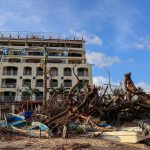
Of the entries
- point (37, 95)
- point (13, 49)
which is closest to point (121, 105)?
point (37, 95)

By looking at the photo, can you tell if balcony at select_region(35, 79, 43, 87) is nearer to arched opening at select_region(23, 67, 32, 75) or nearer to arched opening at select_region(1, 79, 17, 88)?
arched opening at select_region(23, 67, 32, 75)

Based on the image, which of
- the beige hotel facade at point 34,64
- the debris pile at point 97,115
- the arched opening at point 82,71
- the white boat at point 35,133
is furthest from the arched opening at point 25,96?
the white boat at point 35,133

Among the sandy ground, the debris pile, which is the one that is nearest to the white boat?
the debris pile

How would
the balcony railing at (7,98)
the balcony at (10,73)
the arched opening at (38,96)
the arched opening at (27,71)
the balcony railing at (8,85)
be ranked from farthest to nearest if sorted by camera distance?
1. the arched opening at (27,71)
2. the balcony at (10,73)
3. the balcony railing at (8,85)
4. the arched opening at (38,96)
5. the balcony railing at (7,98)

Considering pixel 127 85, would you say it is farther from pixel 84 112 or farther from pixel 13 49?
pixel 13 49

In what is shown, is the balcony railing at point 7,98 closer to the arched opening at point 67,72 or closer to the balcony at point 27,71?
the balcony at point 27,71

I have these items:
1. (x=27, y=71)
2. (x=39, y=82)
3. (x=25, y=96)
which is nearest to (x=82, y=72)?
(x=39, y=82)

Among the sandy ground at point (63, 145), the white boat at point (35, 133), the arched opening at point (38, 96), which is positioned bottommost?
the sandy ground at point (63, 145)

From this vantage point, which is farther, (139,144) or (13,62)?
(13,62)

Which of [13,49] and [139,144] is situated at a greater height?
[13,49]

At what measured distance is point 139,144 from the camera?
12.6 meters

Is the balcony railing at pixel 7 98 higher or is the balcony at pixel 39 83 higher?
the balcony at pixel 39 83

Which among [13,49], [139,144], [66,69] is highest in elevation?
[13,49]

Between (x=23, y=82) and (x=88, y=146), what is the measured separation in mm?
46972
